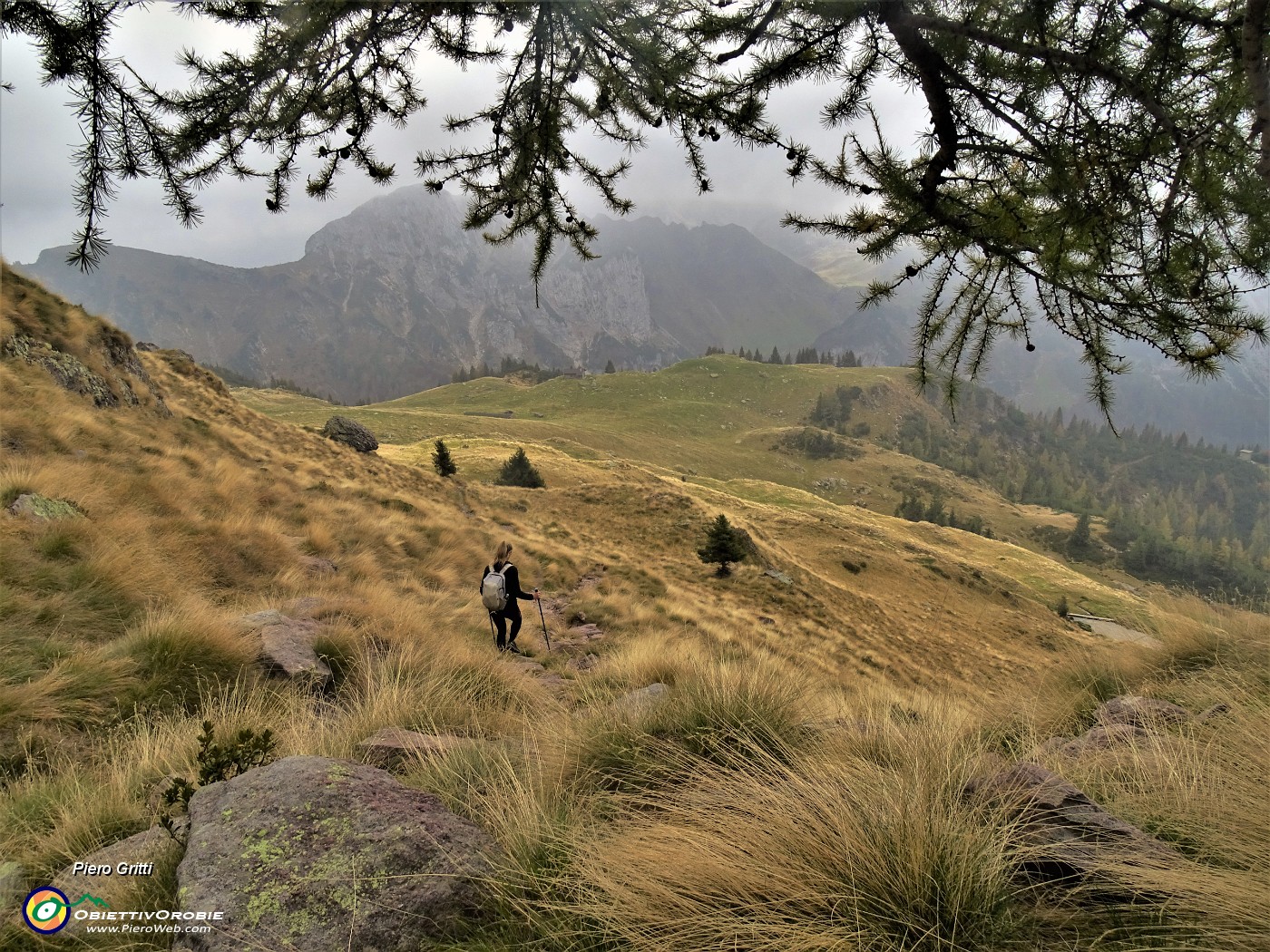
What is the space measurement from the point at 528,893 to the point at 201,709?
3.08 metres

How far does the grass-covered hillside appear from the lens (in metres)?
1.92

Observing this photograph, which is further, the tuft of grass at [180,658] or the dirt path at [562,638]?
the dirt path at [562,638]

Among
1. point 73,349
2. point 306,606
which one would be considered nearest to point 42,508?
point 306,606

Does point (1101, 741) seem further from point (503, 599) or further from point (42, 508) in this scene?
point (42, 508)

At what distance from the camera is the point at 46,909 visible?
1.97 m

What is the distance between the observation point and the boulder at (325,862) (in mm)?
1884

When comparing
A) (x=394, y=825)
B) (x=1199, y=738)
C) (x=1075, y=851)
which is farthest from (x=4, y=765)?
(x=1199, y=738)

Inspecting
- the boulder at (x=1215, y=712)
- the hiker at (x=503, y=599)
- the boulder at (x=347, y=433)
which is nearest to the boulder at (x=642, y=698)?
the boulder at (x=1215, y=712)

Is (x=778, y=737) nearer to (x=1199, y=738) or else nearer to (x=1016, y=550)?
(x=1199, y=738)

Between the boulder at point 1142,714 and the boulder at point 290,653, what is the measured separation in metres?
6.32

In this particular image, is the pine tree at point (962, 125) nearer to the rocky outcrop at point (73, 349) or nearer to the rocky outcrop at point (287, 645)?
the rocky outcrop at point (287, 645)

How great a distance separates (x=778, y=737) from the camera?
3.35 meters

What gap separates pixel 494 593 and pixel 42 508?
5312 millimetres

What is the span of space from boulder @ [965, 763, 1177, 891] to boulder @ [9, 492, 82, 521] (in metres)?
9.23
